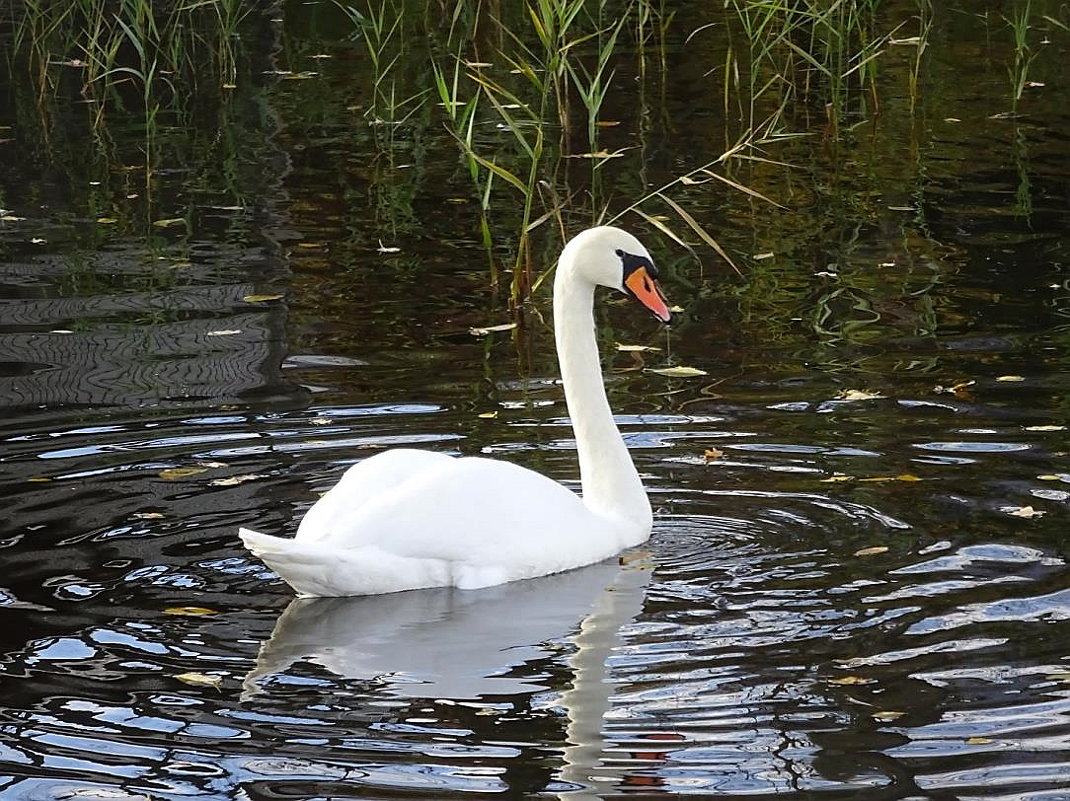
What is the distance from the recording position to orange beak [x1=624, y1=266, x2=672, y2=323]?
7.03m

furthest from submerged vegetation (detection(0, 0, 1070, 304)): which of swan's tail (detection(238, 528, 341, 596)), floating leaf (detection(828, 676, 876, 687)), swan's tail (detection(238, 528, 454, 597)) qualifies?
floating leaf (detection(828, 676, 876, 687))

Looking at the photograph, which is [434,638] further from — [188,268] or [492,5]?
[492,5]

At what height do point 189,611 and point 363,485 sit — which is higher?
point 363,485

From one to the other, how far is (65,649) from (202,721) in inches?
29.1

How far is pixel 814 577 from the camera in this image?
624 centimetres

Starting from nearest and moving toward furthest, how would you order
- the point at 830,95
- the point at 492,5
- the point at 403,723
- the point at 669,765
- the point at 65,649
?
the point at 669,765
the point at 403,723
the point at 65,649
the point at 830,95
the point at 492,5

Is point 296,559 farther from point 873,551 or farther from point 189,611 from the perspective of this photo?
point 873,551

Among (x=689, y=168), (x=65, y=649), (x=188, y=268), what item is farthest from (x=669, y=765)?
(x=689, y=168)

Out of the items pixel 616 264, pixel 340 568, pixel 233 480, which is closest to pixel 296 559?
pixel 340 568

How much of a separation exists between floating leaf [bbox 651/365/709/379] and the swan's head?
155cm

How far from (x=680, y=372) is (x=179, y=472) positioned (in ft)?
7.71

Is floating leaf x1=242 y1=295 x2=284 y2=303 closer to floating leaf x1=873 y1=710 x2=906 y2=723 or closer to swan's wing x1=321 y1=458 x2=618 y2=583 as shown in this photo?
swan's wing x1=321 y1=458 x2=618 y2=583

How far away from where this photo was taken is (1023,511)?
22.1ft

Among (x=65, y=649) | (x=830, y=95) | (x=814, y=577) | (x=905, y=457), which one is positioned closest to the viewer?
(x=65, y=649)
